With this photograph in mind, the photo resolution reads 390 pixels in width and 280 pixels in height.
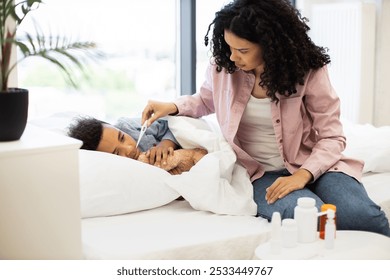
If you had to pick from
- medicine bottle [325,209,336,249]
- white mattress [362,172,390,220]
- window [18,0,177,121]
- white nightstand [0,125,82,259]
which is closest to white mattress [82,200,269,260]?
white nightstand [0,125,82,259]

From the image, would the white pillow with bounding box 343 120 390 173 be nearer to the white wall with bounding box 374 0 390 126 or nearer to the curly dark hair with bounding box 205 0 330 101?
the curly dark hair with bounding box 205 0 330 101

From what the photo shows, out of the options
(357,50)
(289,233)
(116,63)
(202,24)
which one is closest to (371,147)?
(289,233)

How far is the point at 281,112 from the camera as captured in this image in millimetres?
1970

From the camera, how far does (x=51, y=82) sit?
3365mm

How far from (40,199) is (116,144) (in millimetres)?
589

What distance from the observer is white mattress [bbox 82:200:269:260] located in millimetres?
1561

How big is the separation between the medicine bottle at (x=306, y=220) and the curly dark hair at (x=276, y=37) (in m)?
0.46

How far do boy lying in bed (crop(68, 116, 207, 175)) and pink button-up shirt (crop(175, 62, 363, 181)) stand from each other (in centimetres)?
17

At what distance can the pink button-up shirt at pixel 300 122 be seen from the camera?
6.37 ft

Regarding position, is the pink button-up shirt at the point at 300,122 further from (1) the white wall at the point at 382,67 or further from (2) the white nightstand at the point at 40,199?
(1) the white wall at the point at 382,67

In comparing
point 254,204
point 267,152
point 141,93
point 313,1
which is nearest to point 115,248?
point 254,204

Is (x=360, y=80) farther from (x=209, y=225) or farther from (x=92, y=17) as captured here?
(x=209, y=225)

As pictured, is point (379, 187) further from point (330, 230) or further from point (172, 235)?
point (172, 235)
